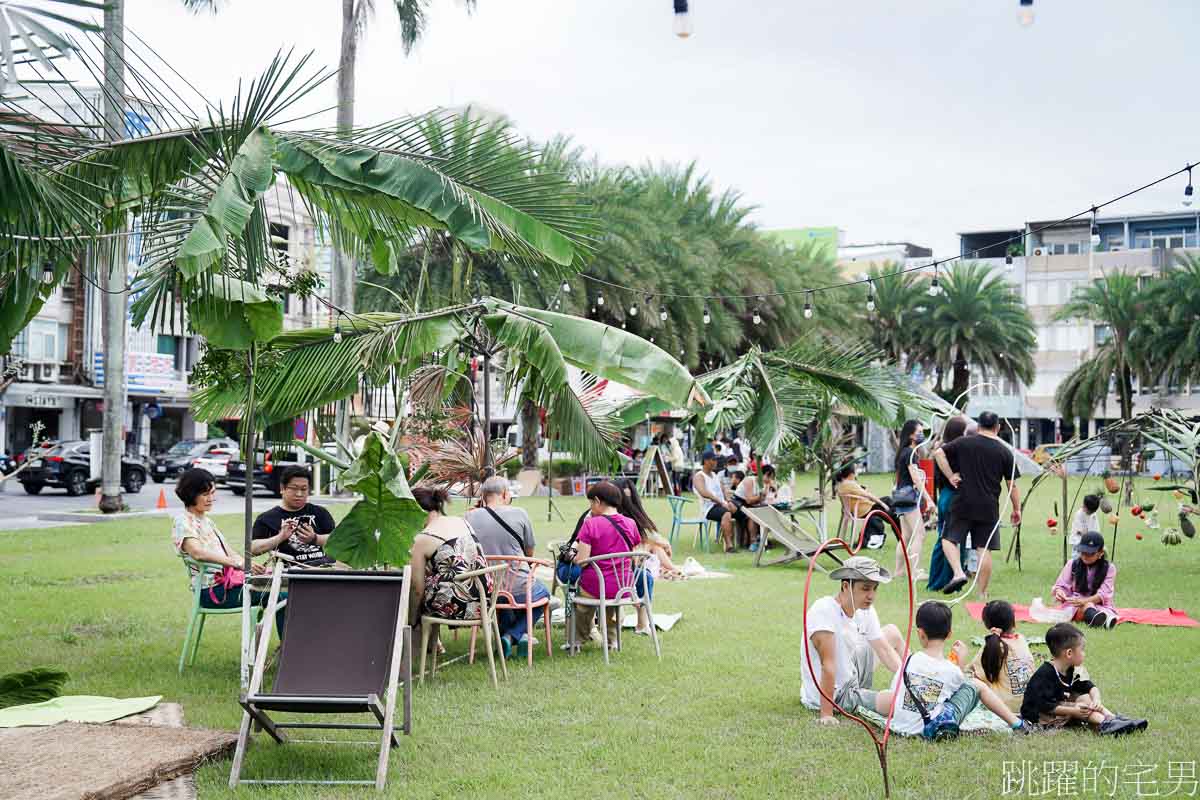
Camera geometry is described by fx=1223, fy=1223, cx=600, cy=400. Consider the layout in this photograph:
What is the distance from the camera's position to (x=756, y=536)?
57.2 ft

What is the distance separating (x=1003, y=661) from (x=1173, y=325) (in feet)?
145

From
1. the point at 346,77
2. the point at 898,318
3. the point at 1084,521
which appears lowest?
the point at 1084,521

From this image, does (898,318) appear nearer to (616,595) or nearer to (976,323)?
(976,323)

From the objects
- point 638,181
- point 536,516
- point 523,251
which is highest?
point 638,181

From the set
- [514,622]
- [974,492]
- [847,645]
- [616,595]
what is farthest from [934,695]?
[974,492]

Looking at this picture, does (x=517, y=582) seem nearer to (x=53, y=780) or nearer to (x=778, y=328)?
(x=53, y=780)

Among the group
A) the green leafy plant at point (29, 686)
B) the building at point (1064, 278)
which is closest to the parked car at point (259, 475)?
the green leafy plant at point (29, 686)

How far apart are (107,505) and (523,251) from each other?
15.7m

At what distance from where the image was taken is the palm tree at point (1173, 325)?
4557 centimetres

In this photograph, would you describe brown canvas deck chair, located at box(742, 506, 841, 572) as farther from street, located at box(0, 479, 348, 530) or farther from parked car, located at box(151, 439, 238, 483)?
parked car, located at box(151, 439, 238, 483)

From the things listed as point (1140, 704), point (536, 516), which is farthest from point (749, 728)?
point (536, 516)

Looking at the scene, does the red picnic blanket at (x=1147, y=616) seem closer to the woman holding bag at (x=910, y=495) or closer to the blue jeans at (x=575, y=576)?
the woman holding bag at (x=910, y=495)

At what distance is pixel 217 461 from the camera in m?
34.0

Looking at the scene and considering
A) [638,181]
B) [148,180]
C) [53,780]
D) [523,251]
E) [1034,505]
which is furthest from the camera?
[638,181]
